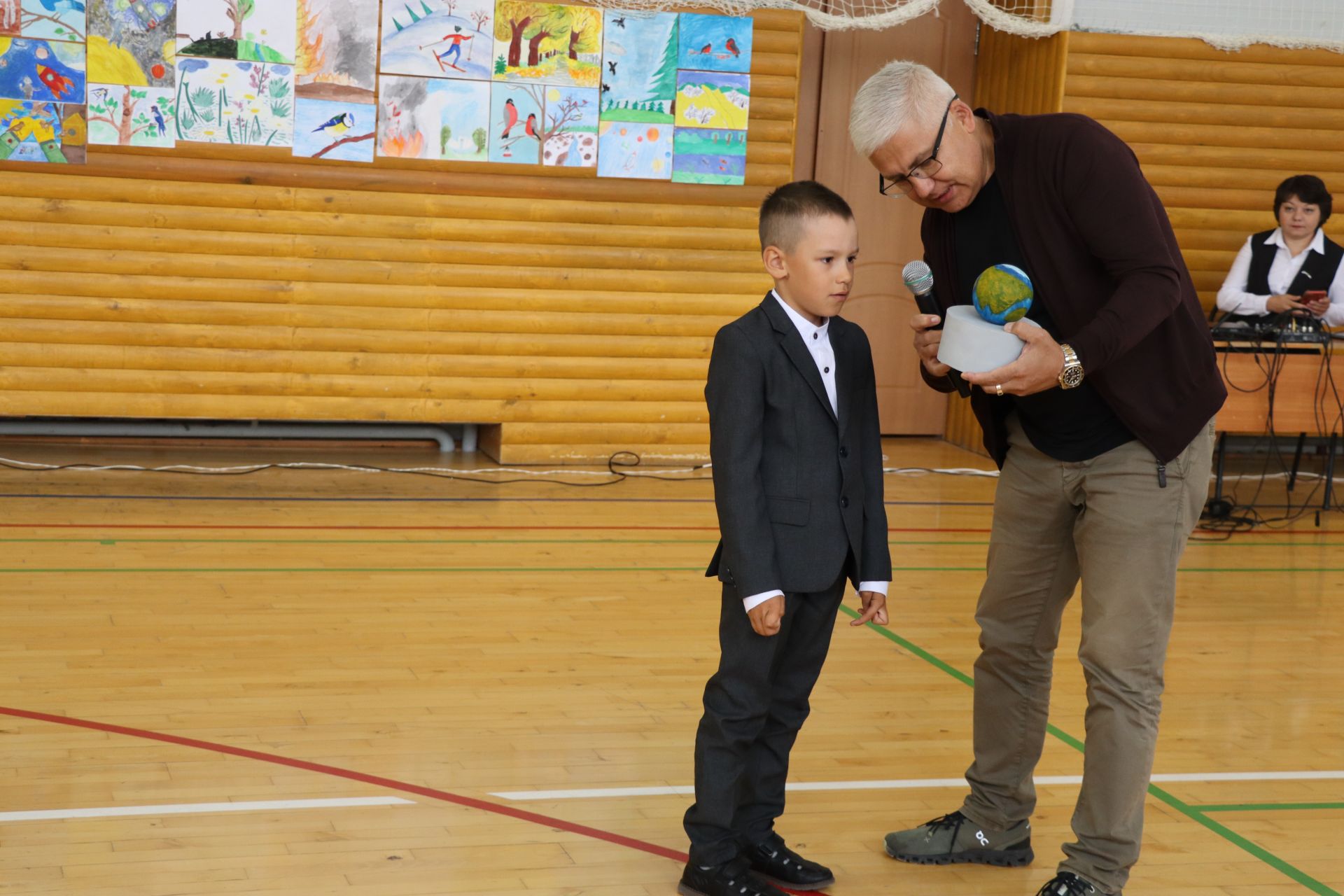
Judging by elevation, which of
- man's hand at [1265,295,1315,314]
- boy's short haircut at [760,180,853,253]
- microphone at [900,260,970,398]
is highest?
boy's short haircut at [760,180,853,253]

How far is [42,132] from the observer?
5.90 meters

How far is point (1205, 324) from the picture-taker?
7.53ft

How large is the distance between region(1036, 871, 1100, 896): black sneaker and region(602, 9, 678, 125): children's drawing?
4.84 metres

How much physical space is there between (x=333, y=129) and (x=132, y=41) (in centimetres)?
93

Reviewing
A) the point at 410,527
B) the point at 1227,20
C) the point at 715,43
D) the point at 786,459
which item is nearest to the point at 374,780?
the point at 786,459

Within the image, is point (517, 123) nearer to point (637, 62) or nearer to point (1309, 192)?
point (637, 62)

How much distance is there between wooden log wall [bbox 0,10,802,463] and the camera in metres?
6.04

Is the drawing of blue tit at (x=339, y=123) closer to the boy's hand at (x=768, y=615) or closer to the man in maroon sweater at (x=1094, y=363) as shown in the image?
the man in maroon sweater at (x=1094, y=363)

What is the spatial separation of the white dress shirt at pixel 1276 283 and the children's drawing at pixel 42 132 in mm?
5362

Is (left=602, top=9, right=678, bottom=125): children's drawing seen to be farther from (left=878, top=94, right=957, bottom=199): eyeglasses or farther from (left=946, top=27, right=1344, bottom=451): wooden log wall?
(left=878, top=94, right=957, bottom=199): eyeglasses

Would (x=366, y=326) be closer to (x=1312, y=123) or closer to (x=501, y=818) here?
(x=501, y=818)

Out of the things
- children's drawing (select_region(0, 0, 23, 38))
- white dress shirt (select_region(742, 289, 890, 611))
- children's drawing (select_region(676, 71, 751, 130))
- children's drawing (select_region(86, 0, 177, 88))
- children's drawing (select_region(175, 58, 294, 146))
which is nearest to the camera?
white dress shirt (select_region(742, 289, 890, 611))

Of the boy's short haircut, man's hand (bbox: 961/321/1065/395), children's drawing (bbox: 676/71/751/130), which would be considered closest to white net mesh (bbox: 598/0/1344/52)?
children's drawing (bbox: 676/71/751/130)

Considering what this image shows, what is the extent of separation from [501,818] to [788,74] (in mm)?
4835
